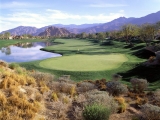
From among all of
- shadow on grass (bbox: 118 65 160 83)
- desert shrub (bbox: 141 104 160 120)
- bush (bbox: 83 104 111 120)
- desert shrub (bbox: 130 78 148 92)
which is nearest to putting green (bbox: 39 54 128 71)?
shadow on grass (bbox: 118 65 160 83)

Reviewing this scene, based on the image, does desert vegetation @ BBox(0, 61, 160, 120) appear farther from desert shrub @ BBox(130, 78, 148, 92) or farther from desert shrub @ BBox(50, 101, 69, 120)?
desert shrub @ BBox(130, 78, 148, 92)

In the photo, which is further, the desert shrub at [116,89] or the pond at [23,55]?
the pond at [23,55]

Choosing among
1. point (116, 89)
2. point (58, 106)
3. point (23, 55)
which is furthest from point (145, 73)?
point (23, 55)

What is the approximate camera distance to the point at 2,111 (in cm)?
772

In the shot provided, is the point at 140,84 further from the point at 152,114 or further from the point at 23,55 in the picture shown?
the point at 23,55

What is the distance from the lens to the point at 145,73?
25.6m

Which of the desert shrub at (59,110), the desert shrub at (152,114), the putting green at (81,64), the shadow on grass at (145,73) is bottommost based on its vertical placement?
the shadow on grass at (145,73)

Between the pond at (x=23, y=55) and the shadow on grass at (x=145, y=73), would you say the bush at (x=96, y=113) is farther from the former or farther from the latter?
the pond at (x=23, y=55)

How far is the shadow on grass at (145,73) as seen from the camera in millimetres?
23672

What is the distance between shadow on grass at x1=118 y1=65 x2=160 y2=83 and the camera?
2367cm

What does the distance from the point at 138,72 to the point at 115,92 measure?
13.9 meters

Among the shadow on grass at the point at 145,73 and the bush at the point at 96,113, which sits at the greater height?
the bush at the point at 96,113

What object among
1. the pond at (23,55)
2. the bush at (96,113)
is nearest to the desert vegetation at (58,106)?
the bush at (96,113)

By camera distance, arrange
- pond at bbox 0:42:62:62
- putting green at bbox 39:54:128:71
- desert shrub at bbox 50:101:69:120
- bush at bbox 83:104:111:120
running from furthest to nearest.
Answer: pond at bbox 0:42:62:62, putting green at bbox 39:54:128:71, desert shrub at bbox 50:101:69:120, bush at bbox 83:104:111:120
